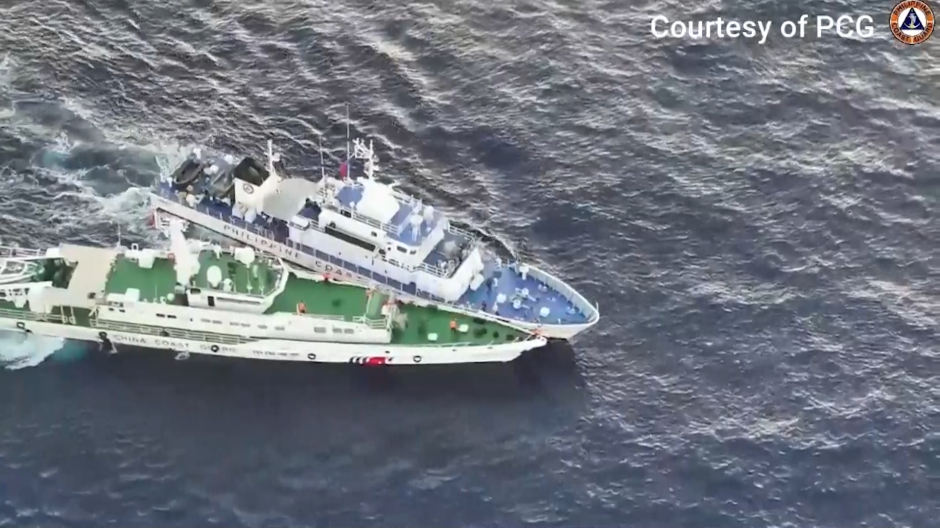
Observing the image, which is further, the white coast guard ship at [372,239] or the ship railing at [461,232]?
the ship railing at [461,232]

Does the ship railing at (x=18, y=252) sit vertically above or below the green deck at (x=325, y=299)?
above

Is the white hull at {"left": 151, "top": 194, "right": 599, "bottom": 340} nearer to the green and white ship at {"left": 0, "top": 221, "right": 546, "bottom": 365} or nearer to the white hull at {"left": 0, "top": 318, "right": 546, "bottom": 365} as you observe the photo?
the green and white ship at {"left": 0, "top": 221, "right": 546, "bottom": 365}

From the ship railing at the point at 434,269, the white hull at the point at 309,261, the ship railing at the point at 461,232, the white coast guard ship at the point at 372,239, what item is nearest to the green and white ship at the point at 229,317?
the white hull at the point at 309,261

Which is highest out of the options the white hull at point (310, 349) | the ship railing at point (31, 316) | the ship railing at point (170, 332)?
the ship railing at point (31, 316)

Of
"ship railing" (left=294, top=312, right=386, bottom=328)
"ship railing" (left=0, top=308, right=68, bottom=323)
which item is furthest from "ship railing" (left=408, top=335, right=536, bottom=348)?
"ship railing" (left=0, top=308, right=68, bottom=323)

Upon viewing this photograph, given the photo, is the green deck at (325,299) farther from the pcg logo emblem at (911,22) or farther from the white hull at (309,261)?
the pcg logo emblem at (911,22)

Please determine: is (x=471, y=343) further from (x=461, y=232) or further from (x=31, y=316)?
(x=31, y=316)

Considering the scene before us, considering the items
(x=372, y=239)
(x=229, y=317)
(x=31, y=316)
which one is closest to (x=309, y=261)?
(x=372, y=239)
